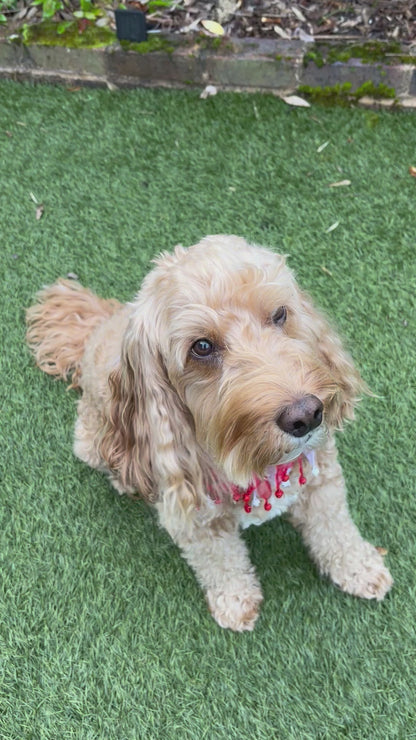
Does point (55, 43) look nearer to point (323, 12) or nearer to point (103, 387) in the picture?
point (323, 12)

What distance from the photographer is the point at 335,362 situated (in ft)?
5.92

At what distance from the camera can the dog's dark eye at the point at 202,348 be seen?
1.56 meters

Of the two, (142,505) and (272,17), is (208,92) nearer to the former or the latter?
(272,17)

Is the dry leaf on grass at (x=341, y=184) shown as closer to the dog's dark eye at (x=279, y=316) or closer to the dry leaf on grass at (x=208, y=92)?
the dry leaf on grass at (x=208, y=92)

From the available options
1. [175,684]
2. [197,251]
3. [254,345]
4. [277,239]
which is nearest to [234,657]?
[175,684]

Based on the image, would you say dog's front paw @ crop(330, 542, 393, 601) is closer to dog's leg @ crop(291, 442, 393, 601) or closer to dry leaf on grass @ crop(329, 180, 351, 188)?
dog's leg @ crop(291, 442, 393, 601)

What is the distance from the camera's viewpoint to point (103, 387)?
212 cm

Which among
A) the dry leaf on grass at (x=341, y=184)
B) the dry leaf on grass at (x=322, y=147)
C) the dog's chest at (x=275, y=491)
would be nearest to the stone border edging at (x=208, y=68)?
the dry leaf on grass at (x=322, y=147)

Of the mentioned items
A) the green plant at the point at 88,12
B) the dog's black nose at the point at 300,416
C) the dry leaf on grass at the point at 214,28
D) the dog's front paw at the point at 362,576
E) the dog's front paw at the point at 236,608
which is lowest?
the dog's front paw at the point at 236,608

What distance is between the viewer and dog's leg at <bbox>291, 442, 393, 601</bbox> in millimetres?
2084

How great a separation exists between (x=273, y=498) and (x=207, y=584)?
583 mm

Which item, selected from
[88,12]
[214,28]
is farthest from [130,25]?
[214,28]

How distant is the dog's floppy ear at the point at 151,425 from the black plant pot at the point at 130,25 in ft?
8.63

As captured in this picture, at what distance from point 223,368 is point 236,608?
41.7 inches
